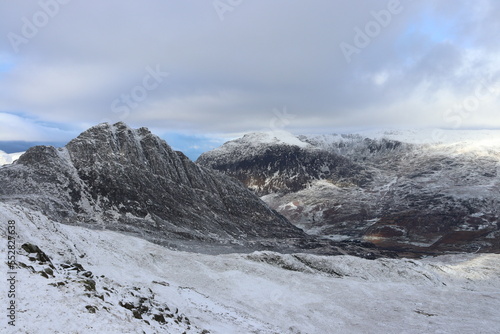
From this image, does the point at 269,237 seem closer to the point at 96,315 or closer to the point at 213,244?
the point at 213,244

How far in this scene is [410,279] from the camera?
5269cm

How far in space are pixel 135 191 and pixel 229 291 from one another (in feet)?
197

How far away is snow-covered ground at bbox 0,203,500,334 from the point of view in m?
17.9

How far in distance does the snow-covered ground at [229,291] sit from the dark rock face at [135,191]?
3002 cm

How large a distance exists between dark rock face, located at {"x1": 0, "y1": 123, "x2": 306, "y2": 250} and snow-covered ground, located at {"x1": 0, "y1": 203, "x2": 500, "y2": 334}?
30018 mm

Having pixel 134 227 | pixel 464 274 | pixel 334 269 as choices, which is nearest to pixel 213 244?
pixel 134 227

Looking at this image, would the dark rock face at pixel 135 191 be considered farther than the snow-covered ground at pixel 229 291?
Yes

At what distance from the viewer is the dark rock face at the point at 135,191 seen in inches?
3073

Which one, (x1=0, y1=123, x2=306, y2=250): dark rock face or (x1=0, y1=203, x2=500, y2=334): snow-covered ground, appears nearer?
(x1=0, y1=203, x2=500, y2=334): snow-covered ground

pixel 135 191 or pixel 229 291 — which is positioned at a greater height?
pixel 135 191

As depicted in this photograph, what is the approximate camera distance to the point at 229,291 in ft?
128

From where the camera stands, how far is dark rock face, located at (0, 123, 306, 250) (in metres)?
78.1

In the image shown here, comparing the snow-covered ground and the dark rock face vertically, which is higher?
the dark rock face

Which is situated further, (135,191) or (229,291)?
(135,191)
